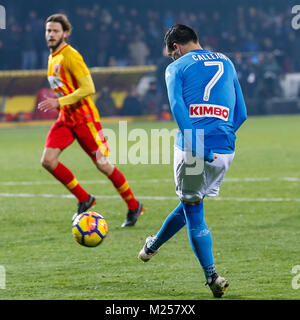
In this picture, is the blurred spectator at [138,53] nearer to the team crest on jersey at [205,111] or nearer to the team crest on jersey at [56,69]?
the team crest on jersey at [56,69]

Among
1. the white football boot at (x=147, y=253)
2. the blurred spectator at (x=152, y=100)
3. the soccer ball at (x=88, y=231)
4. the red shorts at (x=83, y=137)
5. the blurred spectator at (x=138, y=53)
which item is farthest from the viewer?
the blurred spectator at (x=138, y=53)

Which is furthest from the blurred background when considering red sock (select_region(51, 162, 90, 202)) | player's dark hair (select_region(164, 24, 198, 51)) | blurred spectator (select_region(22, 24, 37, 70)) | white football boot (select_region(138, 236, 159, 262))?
player's dark hair (select_region(164, 24, 198, 51))

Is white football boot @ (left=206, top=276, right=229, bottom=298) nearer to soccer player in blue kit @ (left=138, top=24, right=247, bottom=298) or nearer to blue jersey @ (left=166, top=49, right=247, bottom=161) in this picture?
soccer player in blue kit @ (left=138, top=24, right=247, bottom=298)

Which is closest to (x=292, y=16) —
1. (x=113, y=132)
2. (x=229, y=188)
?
(x=113, y=132)

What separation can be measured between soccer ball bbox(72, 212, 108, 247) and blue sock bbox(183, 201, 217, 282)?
1.21m

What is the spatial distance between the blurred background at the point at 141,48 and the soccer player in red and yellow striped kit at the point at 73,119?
16393 millimetres

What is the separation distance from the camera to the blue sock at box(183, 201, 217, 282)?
5.54m

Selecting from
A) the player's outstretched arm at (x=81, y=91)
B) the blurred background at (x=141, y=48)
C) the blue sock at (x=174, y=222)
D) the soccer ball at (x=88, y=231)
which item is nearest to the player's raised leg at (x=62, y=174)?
the player's outstretched arm at (x=81, y=91)

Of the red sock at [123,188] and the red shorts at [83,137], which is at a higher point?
the red shorts at [83,137]

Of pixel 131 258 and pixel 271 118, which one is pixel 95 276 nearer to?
pixel 131 258

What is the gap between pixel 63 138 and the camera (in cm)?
882

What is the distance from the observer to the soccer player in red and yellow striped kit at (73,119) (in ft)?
28.1


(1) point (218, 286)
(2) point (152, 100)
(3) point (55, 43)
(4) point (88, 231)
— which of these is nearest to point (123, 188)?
(3) point (55, 43)

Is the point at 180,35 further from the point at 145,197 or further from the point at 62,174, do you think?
the point at 145,197
